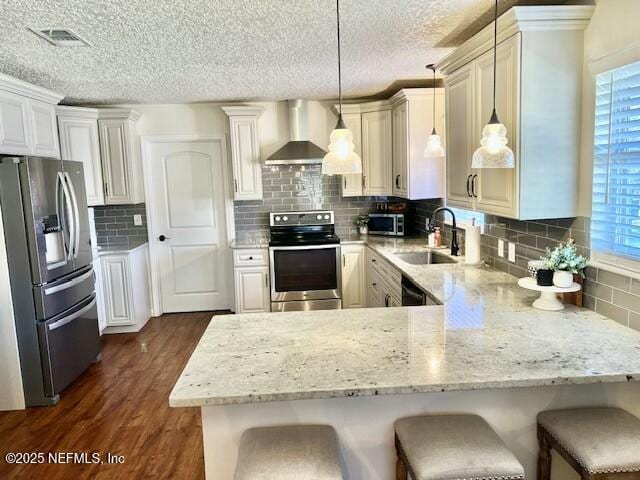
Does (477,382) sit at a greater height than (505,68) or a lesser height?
lesser

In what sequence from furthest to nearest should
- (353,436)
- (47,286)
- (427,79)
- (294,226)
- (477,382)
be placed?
1. (294,226)
2. (427,79)
3. (47,286)
4. (353,436)
5. (477,382)

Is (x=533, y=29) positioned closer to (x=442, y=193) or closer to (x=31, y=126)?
(x=442, y=193)

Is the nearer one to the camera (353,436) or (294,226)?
(353,436)

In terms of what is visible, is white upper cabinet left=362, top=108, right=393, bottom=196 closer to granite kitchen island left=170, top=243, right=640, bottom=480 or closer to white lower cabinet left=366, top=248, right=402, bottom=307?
white lower cabinet left=366, top=248, right=402, bottom=307

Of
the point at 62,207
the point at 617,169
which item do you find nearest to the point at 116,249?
the point at 62,207

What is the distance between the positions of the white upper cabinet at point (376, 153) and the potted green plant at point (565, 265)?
2.58m

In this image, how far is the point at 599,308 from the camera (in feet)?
6.63

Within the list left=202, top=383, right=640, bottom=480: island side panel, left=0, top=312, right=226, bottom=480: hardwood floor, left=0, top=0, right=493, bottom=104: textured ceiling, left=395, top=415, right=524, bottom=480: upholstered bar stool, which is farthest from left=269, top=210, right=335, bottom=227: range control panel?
left=395, top=415, right=524, bottom=480: upholstered bar stool

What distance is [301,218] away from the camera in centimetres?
493

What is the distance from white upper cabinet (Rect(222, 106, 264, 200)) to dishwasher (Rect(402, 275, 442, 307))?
229 centimetres

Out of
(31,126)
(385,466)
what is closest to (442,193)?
(385,466)

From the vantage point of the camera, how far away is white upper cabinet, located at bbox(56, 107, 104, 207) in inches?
168

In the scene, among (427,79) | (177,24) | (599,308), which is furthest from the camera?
(427,79)

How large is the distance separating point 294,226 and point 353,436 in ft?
11.0
